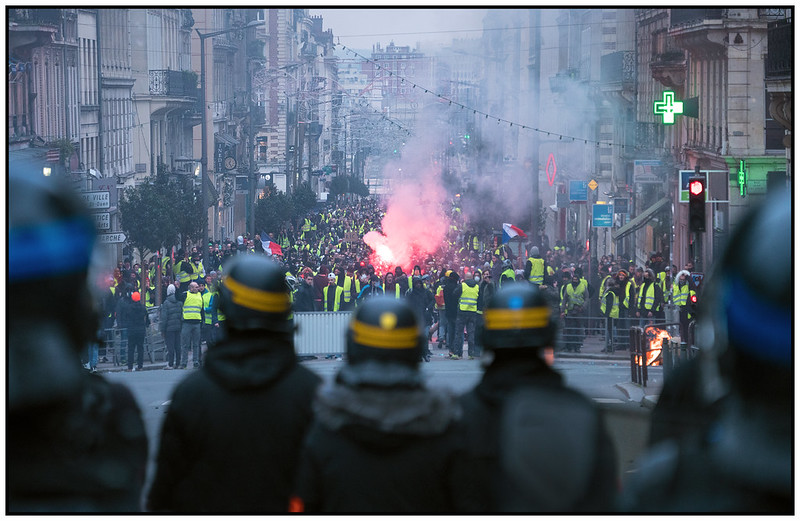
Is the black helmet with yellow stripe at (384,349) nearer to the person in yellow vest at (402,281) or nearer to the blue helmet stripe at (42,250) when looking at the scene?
the blue helmet stripe at (42,250)

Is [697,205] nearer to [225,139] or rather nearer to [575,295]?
[575,295]

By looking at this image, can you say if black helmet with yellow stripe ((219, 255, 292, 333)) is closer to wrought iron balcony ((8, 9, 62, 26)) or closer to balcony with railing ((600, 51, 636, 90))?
wrought iron balcony ((8, 9, 62, 26))

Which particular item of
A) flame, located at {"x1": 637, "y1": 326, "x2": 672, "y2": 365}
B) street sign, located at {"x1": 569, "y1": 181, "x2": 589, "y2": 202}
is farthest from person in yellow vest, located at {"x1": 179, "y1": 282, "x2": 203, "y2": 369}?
street sign, located at {"x1": 569, "y1": 181, "x2": 589, "y2": 202}

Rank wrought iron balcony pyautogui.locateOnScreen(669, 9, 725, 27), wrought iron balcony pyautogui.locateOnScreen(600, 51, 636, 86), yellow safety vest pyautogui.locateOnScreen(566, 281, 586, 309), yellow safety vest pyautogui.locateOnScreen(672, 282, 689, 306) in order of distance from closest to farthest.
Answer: yellow safety vest pyautogui.locateOnScreen(672, 282, 689, 306) < yellow safety vest pyautogui.locateOnScreen(566, 281, 586, 309) < wrought iron balcony pyautogui.locateOnScreen(669, 9, 725, 27) < wrought iron balcony pyautogui.locateOnScreen(600, 51, 636, 86)

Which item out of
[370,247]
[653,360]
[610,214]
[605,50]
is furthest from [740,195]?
[605,50]

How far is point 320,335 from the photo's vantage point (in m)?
21.5

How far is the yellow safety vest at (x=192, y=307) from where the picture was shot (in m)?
20.3

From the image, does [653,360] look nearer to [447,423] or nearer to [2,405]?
[447,423]

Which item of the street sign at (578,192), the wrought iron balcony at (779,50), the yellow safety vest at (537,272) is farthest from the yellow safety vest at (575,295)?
the street sign at (578,192)

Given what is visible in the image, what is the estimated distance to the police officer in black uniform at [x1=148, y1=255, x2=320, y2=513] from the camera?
3.92 m

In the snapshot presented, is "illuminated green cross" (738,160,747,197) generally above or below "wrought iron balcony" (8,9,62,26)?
below

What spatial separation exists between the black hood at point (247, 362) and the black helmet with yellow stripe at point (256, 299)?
5 centimetres

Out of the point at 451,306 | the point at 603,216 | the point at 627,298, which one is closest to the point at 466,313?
the point at 451,306

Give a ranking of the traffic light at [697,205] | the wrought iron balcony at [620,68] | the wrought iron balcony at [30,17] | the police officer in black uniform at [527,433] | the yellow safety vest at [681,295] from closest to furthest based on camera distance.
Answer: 1. the police officer in black uniform at [527,433]
2. the traffic light at [697,205]
3. the yellow safety vest at [681,295]
4. the wrought iron balcony at [30,17]
5. the wrought iron balcony at [620,68]
